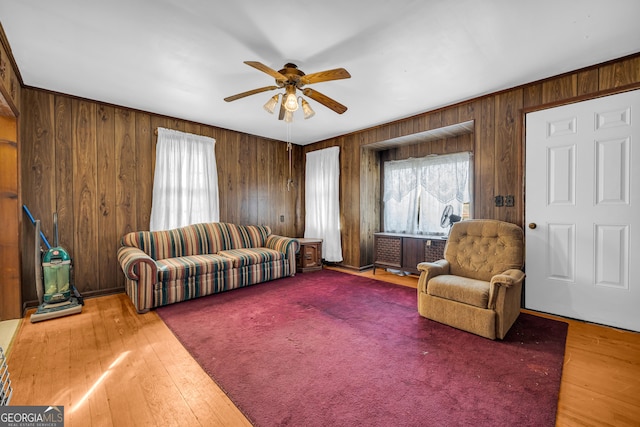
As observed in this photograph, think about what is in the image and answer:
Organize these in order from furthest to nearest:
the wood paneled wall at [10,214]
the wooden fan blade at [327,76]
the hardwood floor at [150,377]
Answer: the wood paneled wall at [10,214], the wooden fan blade at [327,76], the hardwood floor at [150,377]

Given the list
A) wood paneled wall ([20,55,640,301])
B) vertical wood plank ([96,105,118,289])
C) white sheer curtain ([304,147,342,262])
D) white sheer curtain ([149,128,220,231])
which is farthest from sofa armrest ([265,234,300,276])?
vertical wood plank ([96,105,118,289])

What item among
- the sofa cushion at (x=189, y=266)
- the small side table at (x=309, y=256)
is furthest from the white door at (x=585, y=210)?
the sofa cushion at (x=189, y=266)

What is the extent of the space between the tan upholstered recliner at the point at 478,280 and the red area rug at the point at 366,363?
128mm

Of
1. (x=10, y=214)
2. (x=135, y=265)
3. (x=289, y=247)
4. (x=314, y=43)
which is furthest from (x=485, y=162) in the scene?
(x=10, y=214)

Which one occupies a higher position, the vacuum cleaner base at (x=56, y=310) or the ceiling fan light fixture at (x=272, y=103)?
the ceiling fan light fixture at (x=272, y=103)

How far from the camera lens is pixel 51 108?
10.6 ft

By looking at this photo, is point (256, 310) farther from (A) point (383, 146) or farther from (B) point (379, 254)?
(A) point (383, 146)

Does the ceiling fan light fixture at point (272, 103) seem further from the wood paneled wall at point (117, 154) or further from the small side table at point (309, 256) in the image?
the small side table at point (309, 256)

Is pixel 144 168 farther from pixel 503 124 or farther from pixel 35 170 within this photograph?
pixel 503 124

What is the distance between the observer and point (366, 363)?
2037mm

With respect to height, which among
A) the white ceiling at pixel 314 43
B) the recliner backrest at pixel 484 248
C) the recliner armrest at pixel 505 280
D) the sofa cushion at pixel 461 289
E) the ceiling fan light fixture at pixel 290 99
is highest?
the white ceiling at pixel 314 43

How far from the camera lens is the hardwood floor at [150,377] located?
1.53m

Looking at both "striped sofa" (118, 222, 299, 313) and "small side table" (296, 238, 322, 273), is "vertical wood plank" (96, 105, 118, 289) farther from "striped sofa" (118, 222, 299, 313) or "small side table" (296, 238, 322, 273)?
"small side table" (296, 238, 322, 273)

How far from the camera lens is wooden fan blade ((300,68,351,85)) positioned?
85.3 inches
